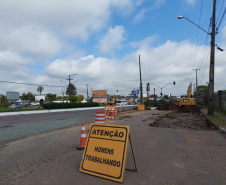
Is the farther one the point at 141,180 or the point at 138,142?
the point at 138,142

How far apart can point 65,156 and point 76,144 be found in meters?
1.54

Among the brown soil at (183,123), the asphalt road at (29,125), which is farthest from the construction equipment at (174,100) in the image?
the asphalt road at (29,125)

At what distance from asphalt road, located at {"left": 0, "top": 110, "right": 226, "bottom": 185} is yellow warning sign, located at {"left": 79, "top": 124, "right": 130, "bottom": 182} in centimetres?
17

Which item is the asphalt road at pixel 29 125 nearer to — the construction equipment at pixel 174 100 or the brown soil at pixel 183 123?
the brown soil at pixel 183 123

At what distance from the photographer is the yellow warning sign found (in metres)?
4.17

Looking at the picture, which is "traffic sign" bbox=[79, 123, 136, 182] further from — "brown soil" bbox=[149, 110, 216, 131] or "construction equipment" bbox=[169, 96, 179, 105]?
"construction equipment" bbox=[169, 96, 179, 105]

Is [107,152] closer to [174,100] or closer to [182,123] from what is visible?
[182,123]

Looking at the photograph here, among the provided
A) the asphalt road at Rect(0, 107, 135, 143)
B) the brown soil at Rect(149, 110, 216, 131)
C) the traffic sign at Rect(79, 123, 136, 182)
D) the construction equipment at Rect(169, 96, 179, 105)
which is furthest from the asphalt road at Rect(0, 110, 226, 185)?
the construction equipment at Rect(169, 96, 179, 105)

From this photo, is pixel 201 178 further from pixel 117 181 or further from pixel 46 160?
pixel 46 160

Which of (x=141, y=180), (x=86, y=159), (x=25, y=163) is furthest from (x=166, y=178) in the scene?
(x=25, y=163)

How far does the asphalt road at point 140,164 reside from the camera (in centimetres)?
418

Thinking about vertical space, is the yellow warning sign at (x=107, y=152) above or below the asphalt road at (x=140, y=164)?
above

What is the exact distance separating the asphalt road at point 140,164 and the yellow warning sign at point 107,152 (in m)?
0.17

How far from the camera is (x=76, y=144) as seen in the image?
7.51 meters
